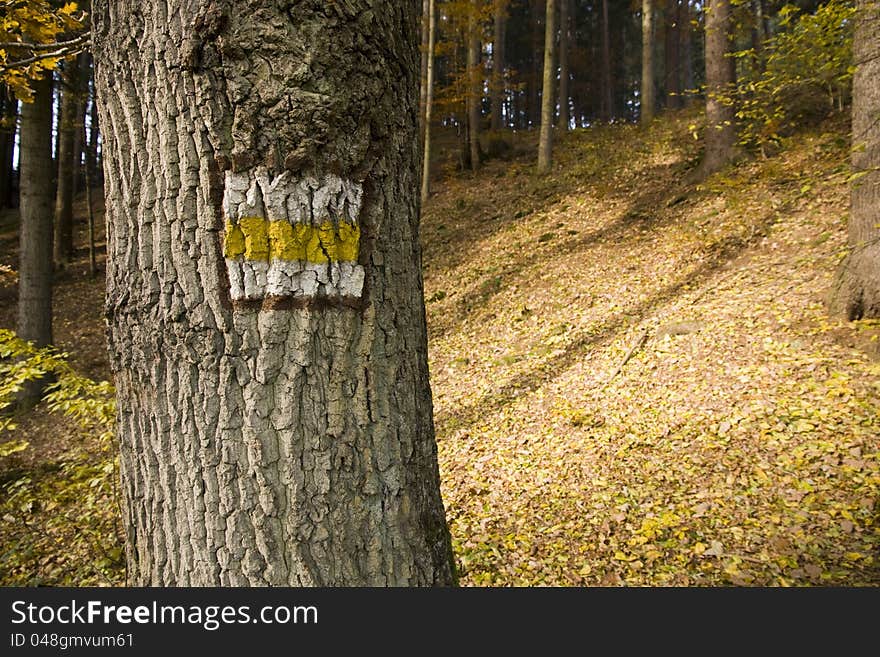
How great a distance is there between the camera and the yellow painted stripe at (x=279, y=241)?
1.43 meters

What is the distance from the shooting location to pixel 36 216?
25.3ft

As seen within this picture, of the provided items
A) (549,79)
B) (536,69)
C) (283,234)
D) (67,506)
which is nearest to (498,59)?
(549,79)

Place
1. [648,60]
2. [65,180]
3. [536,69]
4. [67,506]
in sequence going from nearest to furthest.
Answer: [67,506] < [65,180] < [648,60] < [536,69]

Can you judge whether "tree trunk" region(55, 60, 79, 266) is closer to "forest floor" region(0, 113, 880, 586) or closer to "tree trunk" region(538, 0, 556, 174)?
"forest floor" region(0, 113, 880, 586)

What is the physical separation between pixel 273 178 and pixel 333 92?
284 mm

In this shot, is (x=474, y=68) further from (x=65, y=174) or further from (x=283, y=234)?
(x=283, y=234)

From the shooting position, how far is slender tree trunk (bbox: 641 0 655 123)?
1562 cm

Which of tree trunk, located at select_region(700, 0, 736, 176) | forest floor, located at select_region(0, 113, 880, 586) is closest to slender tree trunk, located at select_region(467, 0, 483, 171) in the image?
forest floor, located at select_region(0, 113, 880, 586)

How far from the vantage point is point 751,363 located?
5.49 meters

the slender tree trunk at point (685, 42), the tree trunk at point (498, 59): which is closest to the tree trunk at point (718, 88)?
the tree trunk at point (498, 59)

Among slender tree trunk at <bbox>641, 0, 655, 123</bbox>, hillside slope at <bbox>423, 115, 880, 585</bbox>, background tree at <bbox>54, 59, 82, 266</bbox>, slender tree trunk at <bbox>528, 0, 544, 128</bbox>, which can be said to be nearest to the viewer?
hillside slope at <bbox>423, 115, 880, 585</bbox>

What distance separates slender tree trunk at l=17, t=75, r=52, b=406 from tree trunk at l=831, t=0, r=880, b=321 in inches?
395

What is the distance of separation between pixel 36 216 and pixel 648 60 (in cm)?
1634

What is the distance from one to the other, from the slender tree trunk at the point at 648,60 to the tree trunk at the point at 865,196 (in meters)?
12.4
